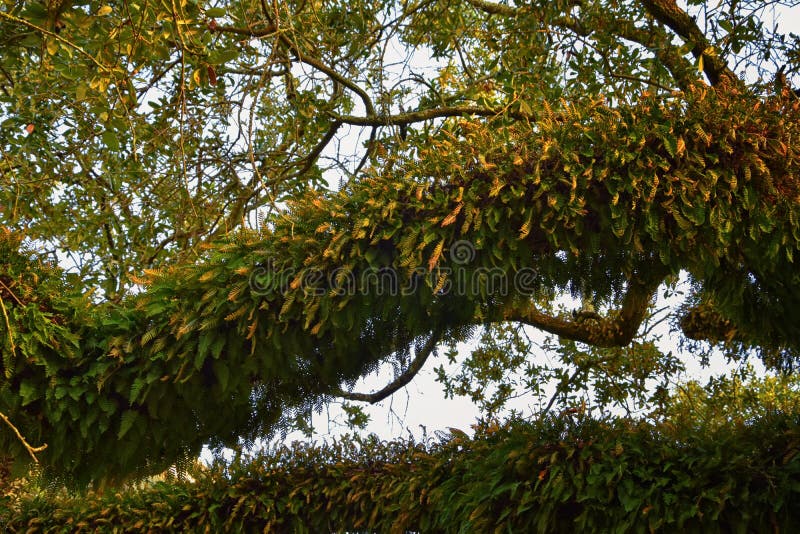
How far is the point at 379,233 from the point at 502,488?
1.60 meters

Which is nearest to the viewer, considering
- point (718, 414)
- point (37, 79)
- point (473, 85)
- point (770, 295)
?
point (770, 295)

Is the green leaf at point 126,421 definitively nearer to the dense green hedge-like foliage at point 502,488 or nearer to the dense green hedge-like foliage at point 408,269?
the dense green hedge-like foliage at point 408,269

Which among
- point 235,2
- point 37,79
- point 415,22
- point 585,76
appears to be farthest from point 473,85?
point 37,79

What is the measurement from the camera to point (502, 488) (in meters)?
3.96

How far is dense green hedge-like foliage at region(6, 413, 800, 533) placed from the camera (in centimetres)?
362

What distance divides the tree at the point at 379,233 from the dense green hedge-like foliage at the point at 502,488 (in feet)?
1.68

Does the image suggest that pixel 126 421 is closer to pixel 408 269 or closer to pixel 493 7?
pixel 408 269

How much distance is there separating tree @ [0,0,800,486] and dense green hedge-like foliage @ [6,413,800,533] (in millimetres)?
512

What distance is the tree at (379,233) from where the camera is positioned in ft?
11.9

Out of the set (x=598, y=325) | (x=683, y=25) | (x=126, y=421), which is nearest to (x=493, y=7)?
(x=683, y=25)

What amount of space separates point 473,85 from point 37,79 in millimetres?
3799

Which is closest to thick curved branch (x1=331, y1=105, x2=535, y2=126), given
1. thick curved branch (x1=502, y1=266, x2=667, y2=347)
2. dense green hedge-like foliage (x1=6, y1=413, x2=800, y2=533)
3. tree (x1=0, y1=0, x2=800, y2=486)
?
tree (x1=0, y1=0, x2=800, y2=486)

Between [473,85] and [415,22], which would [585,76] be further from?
[415,22]

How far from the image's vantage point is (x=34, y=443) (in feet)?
15.1
